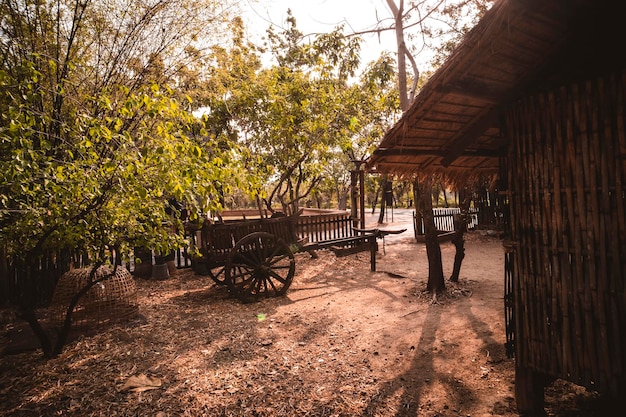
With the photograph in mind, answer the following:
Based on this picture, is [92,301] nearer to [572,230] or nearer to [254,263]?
[254,263]

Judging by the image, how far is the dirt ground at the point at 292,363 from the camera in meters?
3.11

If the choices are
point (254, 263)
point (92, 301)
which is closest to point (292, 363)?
point (254, 263)

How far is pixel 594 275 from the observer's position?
2.38m

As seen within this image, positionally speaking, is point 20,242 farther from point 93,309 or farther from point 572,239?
point 572,239

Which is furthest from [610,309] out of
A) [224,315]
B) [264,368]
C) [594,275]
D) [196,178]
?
[224,315]

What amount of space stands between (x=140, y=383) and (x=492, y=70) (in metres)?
4.71

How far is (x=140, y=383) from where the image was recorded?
3502mm

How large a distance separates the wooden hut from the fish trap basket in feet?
17.1

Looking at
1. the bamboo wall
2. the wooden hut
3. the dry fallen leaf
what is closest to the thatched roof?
the wooden hut

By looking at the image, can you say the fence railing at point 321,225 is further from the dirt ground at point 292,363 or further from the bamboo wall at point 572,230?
the bamboo wall at point 572,230

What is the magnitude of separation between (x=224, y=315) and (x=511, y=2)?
5547 mm

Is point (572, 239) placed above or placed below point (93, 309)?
above

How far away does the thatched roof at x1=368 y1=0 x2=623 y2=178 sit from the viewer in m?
2.37

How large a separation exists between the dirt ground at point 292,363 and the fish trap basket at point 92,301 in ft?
1.01
